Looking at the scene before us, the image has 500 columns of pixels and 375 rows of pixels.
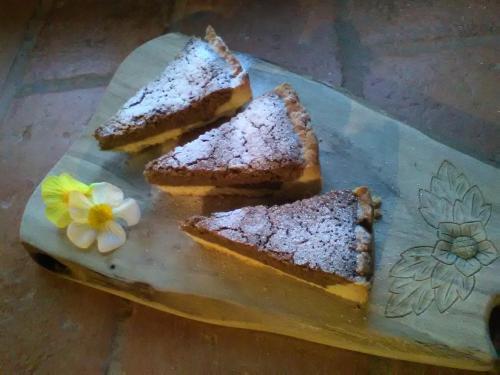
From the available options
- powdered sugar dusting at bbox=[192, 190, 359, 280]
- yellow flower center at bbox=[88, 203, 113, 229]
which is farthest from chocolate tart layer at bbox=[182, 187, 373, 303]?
yellow flower center at bbox=[88, 203, 113, 229]

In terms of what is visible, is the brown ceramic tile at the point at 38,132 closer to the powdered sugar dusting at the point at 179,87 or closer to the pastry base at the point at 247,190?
the powdered sugar dusting at the point at 179,87

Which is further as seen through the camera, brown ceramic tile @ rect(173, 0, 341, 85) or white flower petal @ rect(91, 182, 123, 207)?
brown ceramic tile @ rect(173, 0, 341, 85)

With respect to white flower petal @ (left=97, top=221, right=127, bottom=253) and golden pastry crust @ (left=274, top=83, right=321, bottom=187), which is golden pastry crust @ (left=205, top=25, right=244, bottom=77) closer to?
golden pastry crust @ (left=274, top=83, right=321, bottom=187)

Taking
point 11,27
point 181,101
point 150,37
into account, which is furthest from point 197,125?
point 11,27

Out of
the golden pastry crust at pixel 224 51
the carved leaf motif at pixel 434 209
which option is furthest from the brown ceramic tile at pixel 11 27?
the carved leaf motif at pixel 434 209

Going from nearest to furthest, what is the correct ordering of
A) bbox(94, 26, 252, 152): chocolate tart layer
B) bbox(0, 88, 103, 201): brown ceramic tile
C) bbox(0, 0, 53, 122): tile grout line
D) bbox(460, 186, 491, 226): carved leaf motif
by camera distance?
1. bbox(460, 186, 491, 226): carved leaf motif
2. bbox(94, 26, 252, 152): chocolate tart layer
3. bbox(0, 88, 103, 201): brown ceramic tile
4. bbox(0, 0, 53, 122): tile grout line

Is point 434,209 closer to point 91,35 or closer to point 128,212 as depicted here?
point 128,212

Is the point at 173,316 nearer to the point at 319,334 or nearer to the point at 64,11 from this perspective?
the point at 319,334
